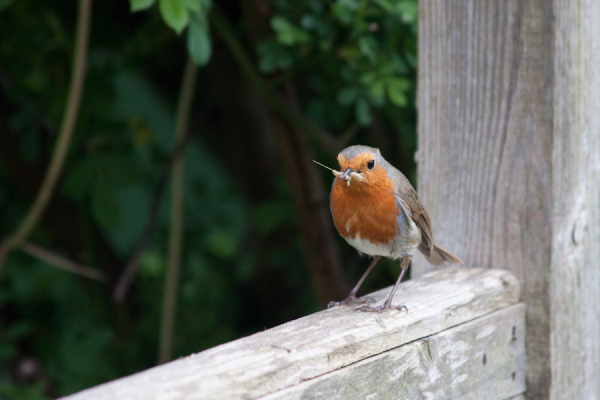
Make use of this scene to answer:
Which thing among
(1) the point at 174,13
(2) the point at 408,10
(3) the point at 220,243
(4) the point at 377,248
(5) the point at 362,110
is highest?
(1) the point at 174,13

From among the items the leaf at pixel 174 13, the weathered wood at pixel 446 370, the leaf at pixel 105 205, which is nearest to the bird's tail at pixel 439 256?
the weathered wood at pixel 446 370

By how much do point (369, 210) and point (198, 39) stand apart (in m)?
0.76

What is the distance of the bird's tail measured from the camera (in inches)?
84.3

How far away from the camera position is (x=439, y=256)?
2203 millimetres

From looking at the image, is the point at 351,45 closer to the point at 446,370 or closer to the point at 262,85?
the point at 262,85

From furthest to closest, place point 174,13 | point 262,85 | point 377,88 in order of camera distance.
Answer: point 262,85
point 377,88
point 174,13

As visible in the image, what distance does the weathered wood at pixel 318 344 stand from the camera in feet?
4.05

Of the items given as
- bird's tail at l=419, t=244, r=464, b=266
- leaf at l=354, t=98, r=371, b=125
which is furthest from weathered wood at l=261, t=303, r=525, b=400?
leaf at l=354, t=98, r=371, b=125

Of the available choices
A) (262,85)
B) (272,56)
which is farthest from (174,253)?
(272,56)

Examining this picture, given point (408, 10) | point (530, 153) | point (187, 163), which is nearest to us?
point (530, 153)

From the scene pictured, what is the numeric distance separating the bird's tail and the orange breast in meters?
0.13

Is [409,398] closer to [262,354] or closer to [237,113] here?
[262,354]

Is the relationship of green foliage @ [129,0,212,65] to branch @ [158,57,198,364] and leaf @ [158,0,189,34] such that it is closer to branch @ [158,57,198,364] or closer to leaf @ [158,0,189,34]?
leaf @ [158,0,189,34]

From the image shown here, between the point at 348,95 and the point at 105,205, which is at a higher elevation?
the point at 348,95
